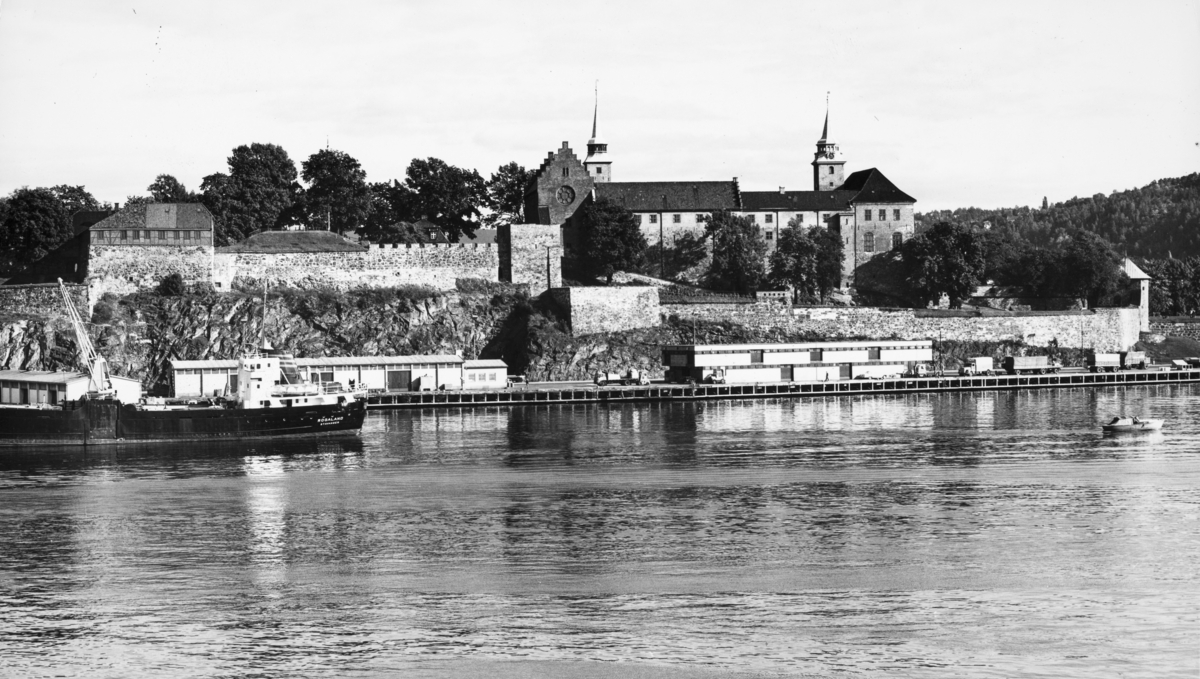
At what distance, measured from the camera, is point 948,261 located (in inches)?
3959

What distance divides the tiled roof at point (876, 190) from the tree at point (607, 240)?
2087cm

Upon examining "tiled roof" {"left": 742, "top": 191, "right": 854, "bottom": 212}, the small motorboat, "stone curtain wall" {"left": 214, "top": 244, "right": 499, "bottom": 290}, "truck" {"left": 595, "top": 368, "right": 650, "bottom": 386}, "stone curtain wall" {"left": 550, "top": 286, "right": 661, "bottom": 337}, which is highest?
"tiled roof" {"left": 742, "top": 191, "right": 854, "bottom": 212}

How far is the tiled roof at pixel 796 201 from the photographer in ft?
346

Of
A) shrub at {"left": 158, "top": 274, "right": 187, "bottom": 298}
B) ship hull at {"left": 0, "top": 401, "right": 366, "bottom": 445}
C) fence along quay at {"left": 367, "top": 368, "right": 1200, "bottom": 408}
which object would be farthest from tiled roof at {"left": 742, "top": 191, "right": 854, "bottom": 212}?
ship hull at {"left": 0, "top": 401, "right": 366, "bottom": 445}

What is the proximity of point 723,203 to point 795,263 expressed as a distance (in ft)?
28.8

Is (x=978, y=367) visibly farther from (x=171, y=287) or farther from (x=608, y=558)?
(x=608, y=558)

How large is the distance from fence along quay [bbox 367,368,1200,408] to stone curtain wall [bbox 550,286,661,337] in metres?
6.82

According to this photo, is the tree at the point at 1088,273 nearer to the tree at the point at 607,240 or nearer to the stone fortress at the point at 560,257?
the stone fortress at the point at 560,257

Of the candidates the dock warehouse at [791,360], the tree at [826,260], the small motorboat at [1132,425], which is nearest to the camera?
the small motorboat at [1132,425]

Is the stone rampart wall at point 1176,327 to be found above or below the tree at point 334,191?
below

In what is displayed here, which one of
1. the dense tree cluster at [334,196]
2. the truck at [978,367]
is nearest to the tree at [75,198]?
the dense tree cluster at [334,196]

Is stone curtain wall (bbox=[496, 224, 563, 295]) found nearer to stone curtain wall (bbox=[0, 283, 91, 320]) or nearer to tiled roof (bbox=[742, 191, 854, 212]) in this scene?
tiled roof (bbox=[742, 191, 854, 212])

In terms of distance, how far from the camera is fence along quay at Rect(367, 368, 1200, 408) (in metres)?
78.8

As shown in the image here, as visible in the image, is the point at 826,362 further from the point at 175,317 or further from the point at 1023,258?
the point at 175,317
